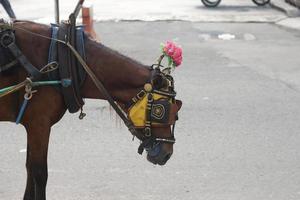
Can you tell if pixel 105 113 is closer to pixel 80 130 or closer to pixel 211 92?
pixel 80 130

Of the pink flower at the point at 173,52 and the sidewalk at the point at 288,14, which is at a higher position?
the pink flower at the point at 173,52

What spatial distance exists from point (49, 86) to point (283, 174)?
2.41m

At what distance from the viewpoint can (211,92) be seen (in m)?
7.52

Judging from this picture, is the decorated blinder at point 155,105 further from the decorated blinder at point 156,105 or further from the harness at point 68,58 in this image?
the harness at point 68,58

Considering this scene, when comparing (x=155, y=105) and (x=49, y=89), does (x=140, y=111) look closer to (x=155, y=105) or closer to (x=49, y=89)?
(x=155, y=105)

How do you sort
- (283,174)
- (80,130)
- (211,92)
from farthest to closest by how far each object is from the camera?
(211,92) < (80,130) < (283,174)

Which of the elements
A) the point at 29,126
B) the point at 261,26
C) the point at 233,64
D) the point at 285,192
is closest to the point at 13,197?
the point at 29,126

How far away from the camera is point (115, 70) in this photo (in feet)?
11.6

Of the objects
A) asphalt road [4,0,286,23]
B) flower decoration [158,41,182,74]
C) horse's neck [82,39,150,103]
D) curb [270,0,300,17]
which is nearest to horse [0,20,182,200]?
horse's neck [82,39,150,103]

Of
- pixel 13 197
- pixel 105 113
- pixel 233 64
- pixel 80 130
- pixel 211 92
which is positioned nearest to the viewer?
pixel 13 197

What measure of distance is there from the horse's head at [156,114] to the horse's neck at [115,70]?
0.19 feet

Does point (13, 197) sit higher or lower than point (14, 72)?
lower

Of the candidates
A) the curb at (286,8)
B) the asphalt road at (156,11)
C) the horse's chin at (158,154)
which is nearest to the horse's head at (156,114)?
the horse's chin at (158,154)

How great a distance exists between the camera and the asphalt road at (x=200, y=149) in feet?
15.7
